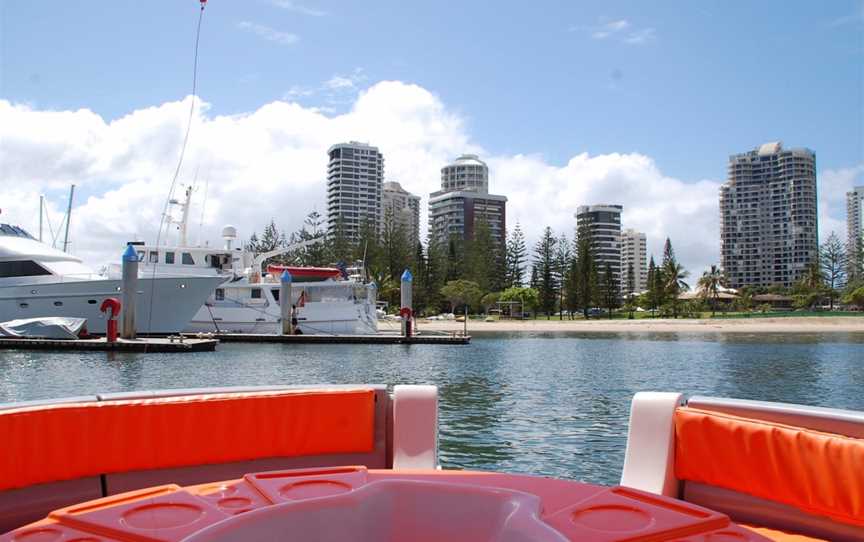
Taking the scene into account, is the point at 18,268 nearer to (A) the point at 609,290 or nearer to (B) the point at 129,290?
(B) the point at 129,290

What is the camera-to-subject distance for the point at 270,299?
34.6 meters

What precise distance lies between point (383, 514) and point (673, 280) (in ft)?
245

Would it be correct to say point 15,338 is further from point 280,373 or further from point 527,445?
point 527,445

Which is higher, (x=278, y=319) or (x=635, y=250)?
(x=635, y=250)

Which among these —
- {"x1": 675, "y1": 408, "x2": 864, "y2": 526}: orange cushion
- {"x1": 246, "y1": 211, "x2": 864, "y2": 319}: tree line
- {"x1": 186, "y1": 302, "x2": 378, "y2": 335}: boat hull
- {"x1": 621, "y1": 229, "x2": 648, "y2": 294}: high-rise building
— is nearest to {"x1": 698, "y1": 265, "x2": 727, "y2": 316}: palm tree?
{"x1": 246, "y1": 211, "x2": 864, "y2": 319}: tree line

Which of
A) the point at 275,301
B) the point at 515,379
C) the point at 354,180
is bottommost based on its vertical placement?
the point at 515,379

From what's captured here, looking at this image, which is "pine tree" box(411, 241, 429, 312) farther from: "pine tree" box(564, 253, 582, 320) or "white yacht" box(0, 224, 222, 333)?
"white yacht" box(0, 224, 222, 333)

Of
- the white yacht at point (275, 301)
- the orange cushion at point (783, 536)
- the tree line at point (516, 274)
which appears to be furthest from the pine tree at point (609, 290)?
the orange cushion at point (783, 536)

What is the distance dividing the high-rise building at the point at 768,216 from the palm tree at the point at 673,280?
150 feet

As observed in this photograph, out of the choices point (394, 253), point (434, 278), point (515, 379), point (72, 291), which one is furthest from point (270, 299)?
point (434, 278)

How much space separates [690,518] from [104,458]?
277 cm

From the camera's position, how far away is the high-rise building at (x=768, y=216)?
377ft

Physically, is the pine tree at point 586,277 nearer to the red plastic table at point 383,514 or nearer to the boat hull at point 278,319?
the boat hull at point 278,319

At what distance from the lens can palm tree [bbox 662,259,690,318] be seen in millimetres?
71113
